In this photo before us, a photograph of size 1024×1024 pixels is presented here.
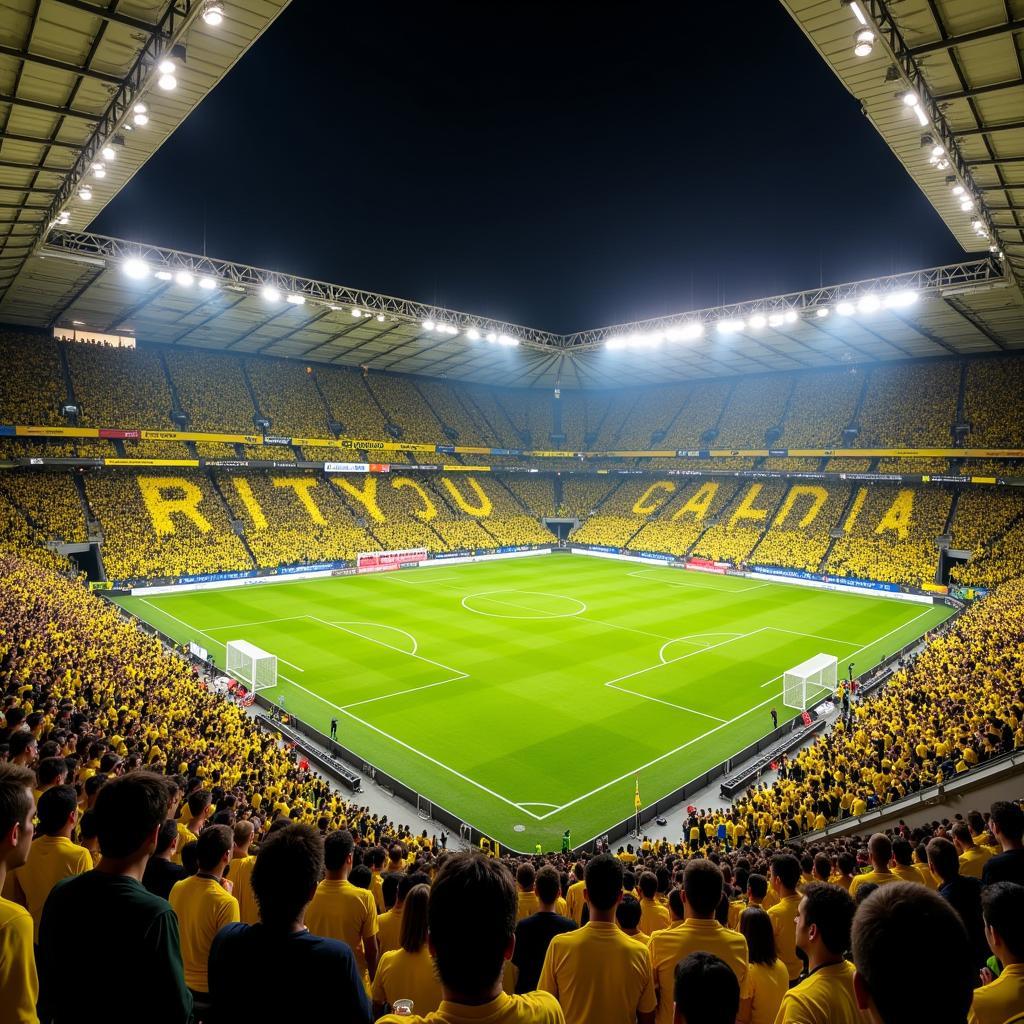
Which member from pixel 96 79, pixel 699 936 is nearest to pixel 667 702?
pixel 699 936

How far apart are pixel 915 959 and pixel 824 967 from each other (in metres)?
1.32

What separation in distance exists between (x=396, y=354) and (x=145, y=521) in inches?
946

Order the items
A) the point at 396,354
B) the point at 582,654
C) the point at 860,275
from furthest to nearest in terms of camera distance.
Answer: the point at 396,354 < the point at 860,275 < the point at 582,654

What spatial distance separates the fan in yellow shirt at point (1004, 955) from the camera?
10.2ft

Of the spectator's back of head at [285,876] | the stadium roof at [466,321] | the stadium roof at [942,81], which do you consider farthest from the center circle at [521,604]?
the spectator's back of head at [285,876]

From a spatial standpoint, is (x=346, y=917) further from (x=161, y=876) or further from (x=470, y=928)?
(x=470, y=928)

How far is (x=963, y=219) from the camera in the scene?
82.1 feet

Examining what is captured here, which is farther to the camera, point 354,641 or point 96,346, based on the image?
point 96,346

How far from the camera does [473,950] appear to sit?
2145 millimetres

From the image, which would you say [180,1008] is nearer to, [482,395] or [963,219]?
[963,219]

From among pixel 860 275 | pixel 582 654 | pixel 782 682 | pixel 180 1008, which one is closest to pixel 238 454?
pixel 582 654

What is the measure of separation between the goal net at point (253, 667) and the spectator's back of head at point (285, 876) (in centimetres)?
2162

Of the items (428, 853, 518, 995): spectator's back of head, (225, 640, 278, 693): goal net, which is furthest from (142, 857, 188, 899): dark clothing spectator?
(225, 640, 278, 693): goal net

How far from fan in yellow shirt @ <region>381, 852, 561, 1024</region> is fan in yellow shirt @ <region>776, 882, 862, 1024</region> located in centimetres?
131
